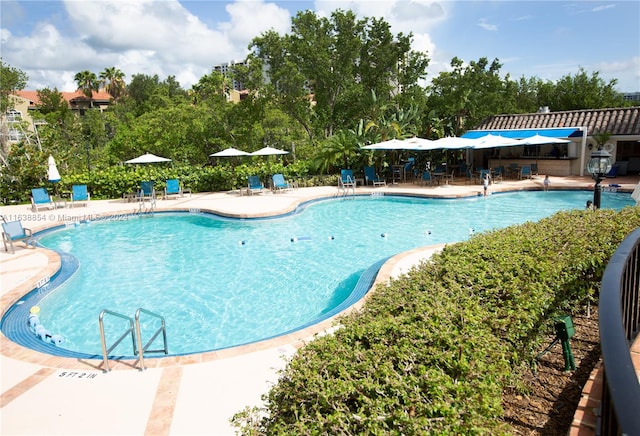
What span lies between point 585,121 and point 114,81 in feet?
260

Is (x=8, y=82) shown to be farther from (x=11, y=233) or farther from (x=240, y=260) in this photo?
(x=240, y=260)

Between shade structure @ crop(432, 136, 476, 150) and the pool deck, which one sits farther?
Answer: shade structure @ crop(432, 136, 476, 150)

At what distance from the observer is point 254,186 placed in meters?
22.5

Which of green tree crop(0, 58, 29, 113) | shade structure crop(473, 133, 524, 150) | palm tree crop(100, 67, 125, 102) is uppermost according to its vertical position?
palm tree crop(100, 67, 125, 102)

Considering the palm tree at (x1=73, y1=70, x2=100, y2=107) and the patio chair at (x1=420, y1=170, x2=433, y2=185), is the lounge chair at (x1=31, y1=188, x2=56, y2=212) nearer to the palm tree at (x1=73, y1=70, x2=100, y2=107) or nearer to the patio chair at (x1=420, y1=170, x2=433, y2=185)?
the patio chair at (x1=420, y1=170, x2=433, y2=185)

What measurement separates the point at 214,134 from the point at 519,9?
19.5 meters

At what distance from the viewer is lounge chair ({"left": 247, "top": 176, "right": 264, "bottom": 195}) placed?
878 inches

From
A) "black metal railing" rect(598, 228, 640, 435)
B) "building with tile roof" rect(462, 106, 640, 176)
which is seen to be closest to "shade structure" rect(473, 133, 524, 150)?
"building with tile roof" rect(462, 106, 640, 176)

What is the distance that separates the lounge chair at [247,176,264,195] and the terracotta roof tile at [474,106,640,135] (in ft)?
54.9

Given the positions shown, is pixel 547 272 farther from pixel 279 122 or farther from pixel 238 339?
pixel 279 122

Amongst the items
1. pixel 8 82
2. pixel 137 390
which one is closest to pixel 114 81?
pixel 8 82

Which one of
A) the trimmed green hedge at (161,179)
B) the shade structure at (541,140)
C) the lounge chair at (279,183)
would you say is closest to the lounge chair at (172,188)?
the trimmed green hedge at (161,179)

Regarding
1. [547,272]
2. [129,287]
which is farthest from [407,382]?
[129,287]

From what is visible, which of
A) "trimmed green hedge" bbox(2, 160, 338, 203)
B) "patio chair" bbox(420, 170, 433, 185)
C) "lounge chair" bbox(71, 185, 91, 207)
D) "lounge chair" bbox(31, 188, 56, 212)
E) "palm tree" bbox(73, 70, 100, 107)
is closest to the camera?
"lounge chair" bbox(31, 188, 56, 212)
